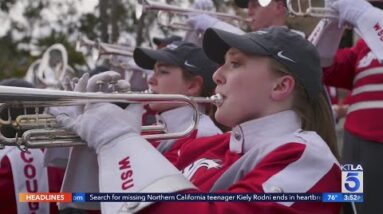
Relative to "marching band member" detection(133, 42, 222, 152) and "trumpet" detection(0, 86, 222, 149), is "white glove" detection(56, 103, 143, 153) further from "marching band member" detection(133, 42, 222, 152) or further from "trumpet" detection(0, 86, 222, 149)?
"marching band member" detection(133, 42, 222, 152)

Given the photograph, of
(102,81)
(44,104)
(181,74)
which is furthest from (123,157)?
(181,74)

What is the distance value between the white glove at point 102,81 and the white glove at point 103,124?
10.1 inches

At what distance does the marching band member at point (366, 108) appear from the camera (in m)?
3.27

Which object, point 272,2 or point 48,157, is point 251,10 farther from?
point 48,157

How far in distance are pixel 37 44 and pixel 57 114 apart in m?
16.0

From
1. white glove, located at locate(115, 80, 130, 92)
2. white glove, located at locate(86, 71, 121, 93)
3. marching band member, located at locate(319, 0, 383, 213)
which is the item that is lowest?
marching band member, located at locate(319, 0, 383, 213)

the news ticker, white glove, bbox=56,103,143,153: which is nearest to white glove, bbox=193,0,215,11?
white glove, bbox=56,103,143,153

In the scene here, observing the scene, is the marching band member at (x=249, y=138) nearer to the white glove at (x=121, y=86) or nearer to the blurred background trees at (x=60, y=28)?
the white glove at (x=121, y=86)

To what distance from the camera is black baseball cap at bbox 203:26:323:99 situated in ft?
7.19

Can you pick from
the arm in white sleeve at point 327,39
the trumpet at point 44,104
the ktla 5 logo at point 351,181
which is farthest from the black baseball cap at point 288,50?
the arm in white sleeve at point 327,39

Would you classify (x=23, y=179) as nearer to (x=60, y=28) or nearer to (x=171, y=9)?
(x=171, y=9)

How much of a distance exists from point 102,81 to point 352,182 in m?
0.92

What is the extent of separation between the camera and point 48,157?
10.3 ft

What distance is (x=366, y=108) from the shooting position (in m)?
3.49
